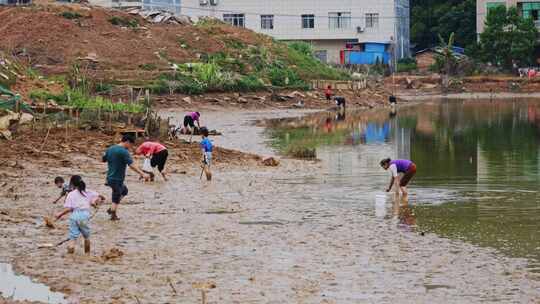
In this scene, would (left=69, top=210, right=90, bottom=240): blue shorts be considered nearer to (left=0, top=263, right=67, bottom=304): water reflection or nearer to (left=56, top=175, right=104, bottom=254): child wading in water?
(left=56, top=175, right=104, bottom=254): child wading in water

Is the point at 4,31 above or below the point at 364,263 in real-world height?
above

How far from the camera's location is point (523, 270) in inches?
600

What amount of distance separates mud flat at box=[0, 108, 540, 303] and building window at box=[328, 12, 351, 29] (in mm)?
66419

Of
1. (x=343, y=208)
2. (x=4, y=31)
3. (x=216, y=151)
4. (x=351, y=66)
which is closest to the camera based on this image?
(x=343, y=208)

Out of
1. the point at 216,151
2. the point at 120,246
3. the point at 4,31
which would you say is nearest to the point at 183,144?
the point at 216,151

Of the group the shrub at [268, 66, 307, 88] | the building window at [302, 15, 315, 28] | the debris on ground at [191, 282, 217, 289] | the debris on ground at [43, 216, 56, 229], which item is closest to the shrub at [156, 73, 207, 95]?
the shrub at [268, 66, 307, 88]

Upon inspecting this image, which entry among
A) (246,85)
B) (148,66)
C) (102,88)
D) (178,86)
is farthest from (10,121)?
(148,66)

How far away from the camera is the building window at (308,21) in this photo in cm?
8881

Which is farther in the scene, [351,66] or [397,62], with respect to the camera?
[397,62]

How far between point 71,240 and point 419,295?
5.23 m

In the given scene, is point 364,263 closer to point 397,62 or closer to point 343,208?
point 343,208

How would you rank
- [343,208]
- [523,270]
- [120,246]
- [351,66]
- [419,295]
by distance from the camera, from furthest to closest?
[351,66]
[343,208]
[120,246]
[523,270]
[419,295]

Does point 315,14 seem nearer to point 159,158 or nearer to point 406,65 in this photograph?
point 406,65

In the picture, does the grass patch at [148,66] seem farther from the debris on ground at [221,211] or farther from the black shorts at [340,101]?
the debris on ground at [221,211]
